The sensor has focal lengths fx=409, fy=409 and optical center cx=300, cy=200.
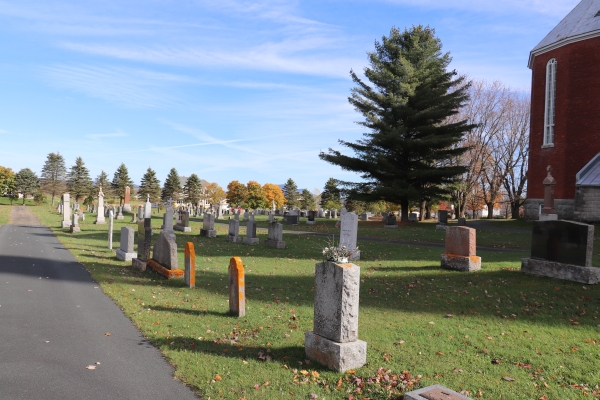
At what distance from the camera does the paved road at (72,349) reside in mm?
4734

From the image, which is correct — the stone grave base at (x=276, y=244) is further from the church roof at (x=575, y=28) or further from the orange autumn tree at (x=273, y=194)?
the orange autumn tree at (x=273, y=194)

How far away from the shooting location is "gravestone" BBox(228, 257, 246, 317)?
7.75 metres

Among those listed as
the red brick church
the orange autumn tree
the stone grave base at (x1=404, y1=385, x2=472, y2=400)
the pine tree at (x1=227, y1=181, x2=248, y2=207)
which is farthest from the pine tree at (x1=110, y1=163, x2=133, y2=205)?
the stone grave base at (x1=404, y1=385, x2=472, y2=400)

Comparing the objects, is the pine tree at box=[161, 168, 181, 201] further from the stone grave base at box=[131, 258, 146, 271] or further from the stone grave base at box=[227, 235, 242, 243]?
the stone grave base at box=[131, 258, 146, 271]

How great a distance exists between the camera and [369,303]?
8.93 metres

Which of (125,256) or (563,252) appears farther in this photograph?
(125,256)

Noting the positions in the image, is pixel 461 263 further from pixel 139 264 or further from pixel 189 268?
pixel 139 264

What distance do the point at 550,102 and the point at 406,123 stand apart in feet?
34.4

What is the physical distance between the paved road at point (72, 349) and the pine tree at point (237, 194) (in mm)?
72412

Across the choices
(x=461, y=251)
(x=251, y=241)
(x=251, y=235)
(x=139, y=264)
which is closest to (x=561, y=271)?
(x=461, y=251)

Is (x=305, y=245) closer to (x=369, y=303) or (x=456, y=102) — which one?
(x=369, y=303)

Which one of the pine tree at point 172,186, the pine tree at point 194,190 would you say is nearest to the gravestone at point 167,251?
the pine tree at point 194,190

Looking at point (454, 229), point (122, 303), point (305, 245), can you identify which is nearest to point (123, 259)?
point (122, 303)

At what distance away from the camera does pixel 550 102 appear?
30609mm
